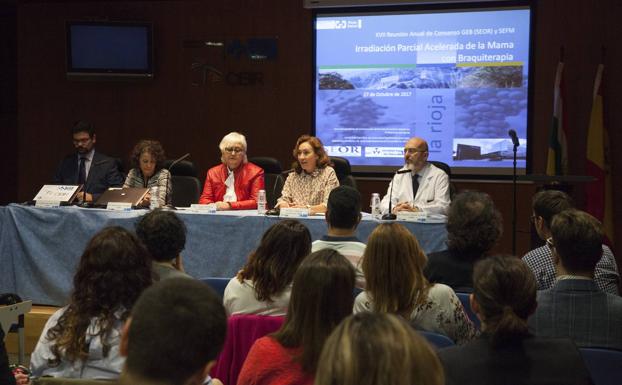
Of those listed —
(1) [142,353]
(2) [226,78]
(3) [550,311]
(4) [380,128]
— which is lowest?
(3) [550,311]

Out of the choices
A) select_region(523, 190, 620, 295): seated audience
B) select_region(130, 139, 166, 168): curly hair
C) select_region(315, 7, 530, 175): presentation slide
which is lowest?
select_region(523, 190, 620, 295): seated audience

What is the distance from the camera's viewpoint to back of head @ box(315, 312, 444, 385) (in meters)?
1.07

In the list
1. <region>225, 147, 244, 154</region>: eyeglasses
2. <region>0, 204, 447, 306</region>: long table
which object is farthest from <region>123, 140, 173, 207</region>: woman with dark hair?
<region>0, 204, 447, 306</region>: long table

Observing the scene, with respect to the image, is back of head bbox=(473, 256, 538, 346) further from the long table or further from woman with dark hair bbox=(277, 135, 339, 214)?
woman with dark hair bbox=(277, 135, 339, 214)

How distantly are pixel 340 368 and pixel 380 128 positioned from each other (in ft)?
19.5

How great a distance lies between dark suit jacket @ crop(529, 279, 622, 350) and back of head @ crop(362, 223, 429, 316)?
0.45 meters

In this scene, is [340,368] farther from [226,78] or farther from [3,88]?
[3,88]

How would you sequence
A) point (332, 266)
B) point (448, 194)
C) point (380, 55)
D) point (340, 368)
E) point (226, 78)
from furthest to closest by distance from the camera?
point (226, 78) → point (380, 55) → point (448, 194) → point (332, 266) → point (340, 368)

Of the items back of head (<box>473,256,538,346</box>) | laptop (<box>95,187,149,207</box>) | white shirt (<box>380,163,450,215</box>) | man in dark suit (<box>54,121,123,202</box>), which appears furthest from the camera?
man in dark suit (<box>54,121,123,202</box>)

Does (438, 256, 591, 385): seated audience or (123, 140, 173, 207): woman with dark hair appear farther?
(123, 140, 173, 207): woman with dark hair

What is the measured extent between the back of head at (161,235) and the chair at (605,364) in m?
1.54

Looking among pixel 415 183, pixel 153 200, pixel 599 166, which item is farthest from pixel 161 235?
pixel 599 166

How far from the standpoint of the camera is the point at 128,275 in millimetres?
2248

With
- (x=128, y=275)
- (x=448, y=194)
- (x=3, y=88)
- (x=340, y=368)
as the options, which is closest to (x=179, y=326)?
(x=340, y=368)
